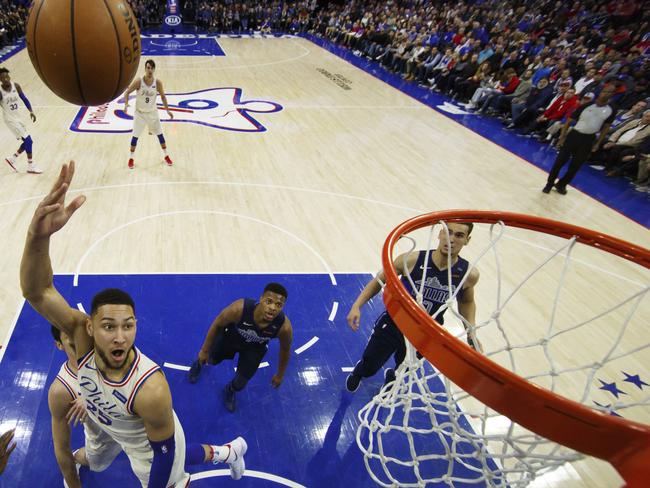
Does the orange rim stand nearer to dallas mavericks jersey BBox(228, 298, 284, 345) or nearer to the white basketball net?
the white basketball net

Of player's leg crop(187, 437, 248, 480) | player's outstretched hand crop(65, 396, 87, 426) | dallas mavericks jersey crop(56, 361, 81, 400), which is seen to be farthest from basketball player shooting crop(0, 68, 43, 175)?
player's leg crop(187, 437, 248, 480)

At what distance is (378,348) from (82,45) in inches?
108

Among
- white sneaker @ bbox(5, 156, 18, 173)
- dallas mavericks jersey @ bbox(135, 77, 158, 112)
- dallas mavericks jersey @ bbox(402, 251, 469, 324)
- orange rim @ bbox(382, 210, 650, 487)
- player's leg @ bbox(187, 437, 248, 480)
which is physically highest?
orange rim @ bbox(382, 210, 650, 487)

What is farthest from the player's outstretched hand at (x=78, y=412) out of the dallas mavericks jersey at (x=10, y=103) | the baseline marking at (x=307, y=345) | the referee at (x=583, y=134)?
the referee at (x=583, y=134)

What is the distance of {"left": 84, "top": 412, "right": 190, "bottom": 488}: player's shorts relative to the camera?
215cm

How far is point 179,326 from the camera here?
3848 millimetres

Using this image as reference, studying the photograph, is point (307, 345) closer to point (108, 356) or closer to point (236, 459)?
point (236, 459)

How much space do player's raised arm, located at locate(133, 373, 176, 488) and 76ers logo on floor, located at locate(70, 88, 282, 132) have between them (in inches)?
287

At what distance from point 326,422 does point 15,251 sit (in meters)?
3.72

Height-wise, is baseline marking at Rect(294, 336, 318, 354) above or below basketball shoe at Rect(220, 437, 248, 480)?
below

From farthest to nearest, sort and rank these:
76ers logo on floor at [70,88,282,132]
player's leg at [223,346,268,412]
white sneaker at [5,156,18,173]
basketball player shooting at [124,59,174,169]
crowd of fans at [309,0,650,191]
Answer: crowd of fans at [309,0,650,191]
76ers logo on floor at [70,88,282,132]
white sneaker at [5,156,18,173]
basketball player shooting at [124,59,174,169]
player's leg at [223,346,268,412]

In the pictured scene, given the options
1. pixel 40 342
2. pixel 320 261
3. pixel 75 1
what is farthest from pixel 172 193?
pixel 75 1

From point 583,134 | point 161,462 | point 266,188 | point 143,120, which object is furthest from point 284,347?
point 583,134

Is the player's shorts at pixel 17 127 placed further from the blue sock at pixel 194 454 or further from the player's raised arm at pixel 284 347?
the blue sock at pixel 194 454
